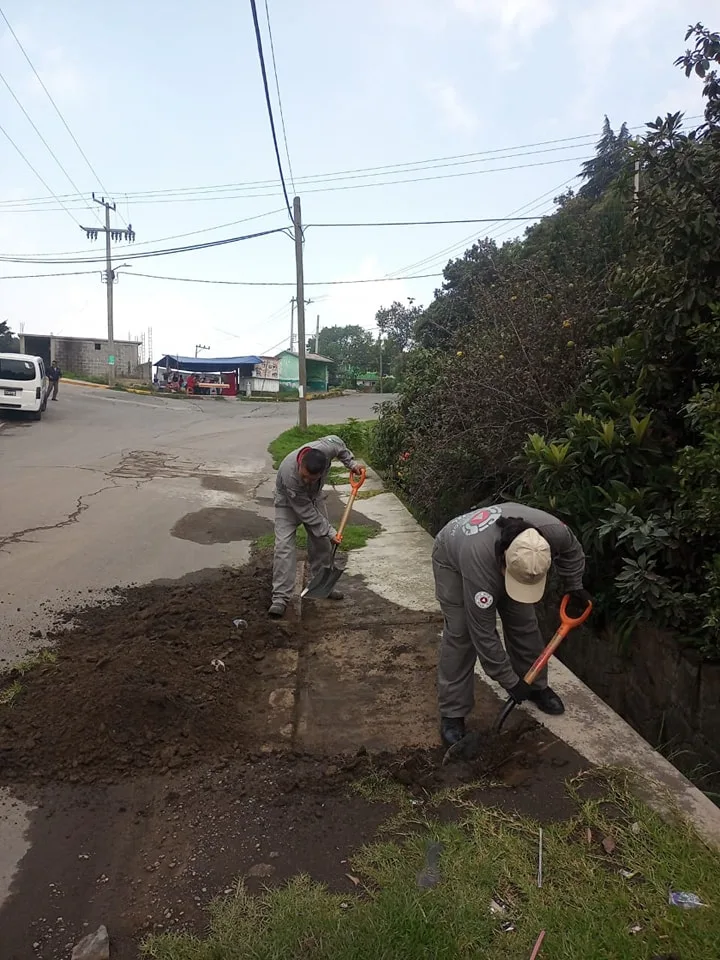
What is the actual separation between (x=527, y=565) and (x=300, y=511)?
2.80m

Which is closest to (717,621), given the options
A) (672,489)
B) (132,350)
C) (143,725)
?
(672,489)

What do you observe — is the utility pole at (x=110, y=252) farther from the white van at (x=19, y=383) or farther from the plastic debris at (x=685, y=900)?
the plastic debris at (x=685, y=900)

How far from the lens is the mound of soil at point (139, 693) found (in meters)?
3.41

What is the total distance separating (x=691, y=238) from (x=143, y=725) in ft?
14.7

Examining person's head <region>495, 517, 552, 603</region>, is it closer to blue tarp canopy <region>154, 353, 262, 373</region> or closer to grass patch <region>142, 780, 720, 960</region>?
grass patch <region>142, 780, 720, 960</region>

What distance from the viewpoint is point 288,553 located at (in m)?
5.59

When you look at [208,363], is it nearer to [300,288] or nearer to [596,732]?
[300,288]

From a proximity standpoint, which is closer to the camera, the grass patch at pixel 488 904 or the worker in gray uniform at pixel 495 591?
the grass patch at pixel 488 904

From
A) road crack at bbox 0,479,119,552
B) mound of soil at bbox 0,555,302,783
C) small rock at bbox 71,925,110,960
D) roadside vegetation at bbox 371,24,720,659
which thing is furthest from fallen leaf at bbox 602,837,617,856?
road crack at bbox 0,479,119,552

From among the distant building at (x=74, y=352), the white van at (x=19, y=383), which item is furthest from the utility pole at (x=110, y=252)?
the white van at (x=19, y=383)

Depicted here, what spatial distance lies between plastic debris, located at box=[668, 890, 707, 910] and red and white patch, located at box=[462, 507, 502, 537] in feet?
5.43

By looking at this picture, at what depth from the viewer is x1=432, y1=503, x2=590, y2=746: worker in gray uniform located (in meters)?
3.28

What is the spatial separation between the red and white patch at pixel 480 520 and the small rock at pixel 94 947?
220 centimetres

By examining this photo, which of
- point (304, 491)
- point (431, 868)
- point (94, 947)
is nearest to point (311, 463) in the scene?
point (304, 491)
